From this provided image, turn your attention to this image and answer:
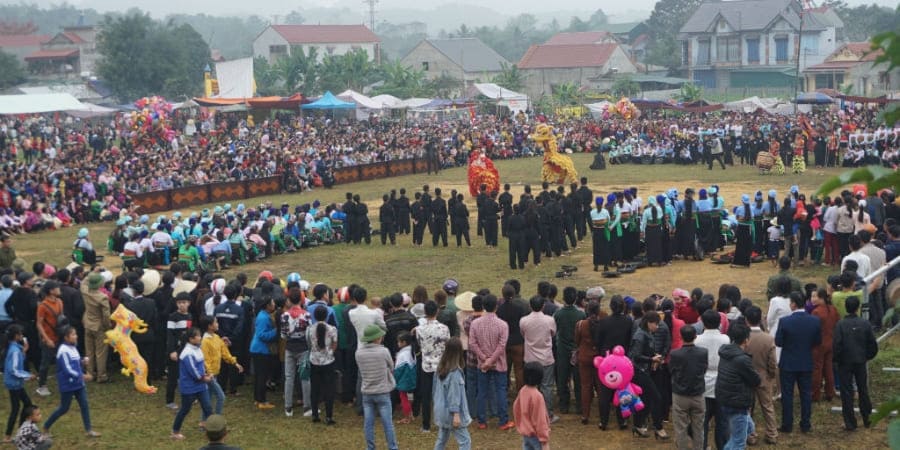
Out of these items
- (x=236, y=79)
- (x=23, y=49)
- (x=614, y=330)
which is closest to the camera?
(x=614, y=330)

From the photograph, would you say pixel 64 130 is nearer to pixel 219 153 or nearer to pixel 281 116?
pixel 281 116

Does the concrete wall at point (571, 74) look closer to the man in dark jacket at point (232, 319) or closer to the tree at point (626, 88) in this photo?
the tree at point (626, 88)

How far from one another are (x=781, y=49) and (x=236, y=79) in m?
44.8

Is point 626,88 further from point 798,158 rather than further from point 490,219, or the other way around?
point 490,219

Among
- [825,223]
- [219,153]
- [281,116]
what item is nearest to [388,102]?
[281,116]

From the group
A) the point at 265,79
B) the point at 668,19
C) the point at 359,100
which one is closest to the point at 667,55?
the point at 668,19

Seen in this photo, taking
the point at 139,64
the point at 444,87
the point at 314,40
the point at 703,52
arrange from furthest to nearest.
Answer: the point at 314,40 < the point at 703,52 < the point at 444,87 < the point at 139,64

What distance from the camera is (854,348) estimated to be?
392 inches

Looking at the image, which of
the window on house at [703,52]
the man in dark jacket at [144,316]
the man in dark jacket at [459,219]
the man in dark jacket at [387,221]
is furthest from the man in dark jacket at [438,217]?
the window on house at [703,52]

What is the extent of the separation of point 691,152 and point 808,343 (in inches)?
1153

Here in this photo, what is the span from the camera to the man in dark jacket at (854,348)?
9969 mm

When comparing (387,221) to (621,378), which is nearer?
(621,378)

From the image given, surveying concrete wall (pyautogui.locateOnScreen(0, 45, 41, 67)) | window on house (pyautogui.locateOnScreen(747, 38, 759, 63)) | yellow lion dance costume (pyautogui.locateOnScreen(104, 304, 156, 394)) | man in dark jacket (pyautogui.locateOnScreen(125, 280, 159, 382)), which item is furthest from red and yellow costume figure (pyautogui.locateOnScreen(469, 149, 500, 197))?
concrete wall (pyautogui.locateOnScreen(0, 45, 41, 67))

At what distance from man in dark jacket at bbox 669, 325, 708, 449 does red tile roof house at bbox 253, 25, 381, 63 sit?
91.0m
